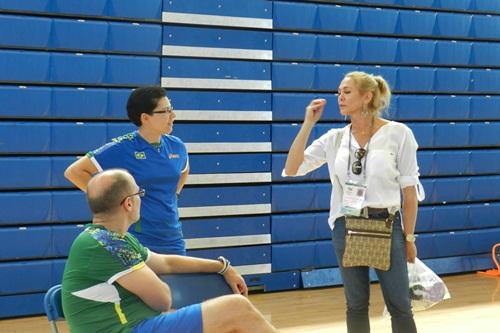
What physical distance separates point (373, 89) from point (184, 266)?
4.53ft

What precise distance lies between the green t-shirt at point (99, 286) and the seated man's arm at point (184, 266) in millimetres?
292

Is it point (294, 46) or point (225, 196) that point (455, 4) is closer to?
point (294, 46)

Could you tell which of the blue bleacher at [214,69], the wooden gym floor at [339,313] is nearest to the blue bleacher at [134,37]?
the blue bleacher at [214,69]

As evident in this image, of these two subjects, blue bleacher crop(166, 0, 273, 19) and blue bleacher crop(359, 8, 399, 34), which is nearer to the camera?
blue bleacher crop(166, 0, 273, 19)

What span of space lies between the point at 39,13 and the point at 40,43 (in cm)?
23

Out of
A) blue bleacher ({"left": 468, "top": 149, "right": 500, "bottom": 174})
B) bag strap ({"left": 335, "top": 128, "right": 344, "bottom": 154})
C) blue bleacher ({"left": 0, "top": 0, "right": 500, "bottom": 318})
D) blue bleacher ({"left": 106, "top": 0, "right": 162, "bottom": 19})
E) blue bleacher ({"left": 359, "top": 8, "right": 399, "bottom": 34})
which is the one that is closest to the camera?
bag strap ({"left": 335, "top": 128, "right": 344, "bottom": 154})

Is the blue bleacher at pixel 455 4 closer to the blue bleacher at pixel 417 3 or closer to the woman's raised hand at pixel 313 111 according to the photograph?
the blue bleacher at pixel 417 3

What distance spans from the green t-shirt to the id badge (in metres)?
1.34

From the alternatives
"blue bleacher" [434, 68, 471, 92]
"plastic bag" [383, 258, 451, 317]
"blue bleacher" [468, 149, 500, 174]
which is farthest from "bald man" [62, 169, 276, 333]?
"blue bleacher" [468, 149, 500, 174]

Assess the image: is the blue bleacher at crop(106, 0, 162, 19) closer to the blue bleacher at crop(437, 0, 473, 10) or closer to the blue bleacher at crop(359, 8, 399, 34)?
the blue bleacher at crop(359, 8, 399, 34)

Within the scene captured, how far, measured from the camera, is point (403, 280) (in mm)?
3592

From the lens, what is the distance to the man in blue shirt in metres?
3.44

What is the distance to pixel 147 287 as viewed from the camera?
8.57 ft

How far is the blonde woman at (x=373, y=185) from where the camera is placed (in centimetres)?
361
